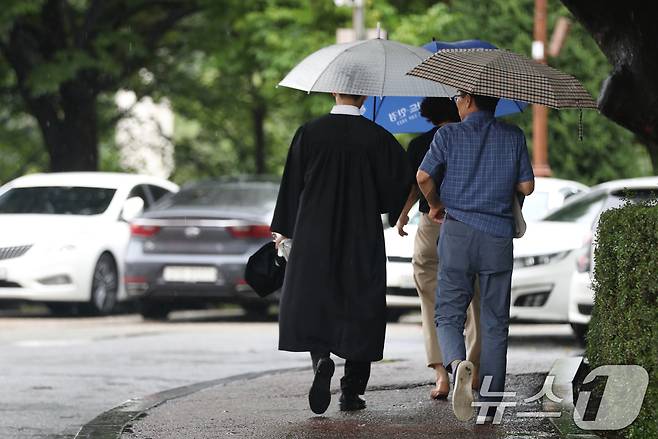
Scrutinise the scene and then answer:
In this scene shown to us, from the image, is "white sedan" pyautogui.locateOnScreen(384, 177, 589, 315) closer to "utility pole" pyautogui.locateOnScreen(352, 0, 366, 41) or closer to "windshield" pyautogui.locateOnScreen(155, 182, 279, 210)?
"windshield" pyautogui.locateOnScreen(155, 182, 279, 210)

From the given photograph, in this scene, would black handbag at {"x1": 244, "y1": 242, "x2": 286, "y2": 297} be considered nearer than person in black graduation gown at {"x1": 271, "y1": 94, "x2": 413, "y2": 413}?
No

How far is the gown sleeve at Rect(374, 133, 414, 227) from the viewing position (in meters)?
7.74

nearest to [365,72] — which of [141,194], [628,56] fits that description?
[628,56]

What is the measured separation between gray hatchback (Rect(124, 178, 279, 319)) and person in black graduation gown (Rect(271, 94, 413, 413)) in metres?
7.69

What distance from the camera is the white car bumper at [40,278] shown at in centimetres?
1612

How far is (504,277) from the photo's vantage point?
7.21m

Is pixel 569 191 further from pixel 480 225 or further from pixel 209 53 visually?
pixel 209 53

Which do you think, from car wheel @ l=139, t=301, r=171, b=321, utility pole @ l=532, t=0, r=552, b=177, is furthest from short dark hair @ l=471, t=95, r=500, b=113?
utility pole @ l=532, t=0, r=552, b=177

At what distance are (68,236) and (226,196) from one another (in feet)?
5.65

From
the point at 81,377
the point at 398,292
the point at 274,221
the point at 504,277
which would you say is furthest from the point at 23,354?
the point at 504,277

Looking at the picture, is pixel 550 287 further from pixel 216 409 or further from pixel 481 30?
pixel 481 30

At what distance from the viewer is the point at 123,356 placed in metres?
12.1

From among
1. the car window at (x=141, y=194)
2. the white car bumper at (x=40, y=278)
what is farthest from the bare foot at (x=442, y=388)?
the car window at (x=141, y=194)

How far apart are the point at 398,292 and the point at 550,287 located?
201cm
